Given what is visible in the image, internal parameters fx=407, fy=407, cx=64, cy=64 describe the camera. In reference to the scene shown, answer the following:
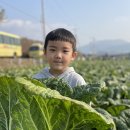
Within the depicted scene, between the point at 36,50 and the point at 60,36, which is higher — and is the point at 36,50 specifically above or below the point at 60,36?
below

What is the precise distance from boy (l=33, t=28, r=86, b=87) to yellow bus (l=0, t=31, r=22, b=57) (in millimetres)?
34178

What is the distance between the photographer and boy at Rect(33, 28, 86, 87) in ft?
11.7

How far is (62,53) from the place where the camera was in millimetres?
3621

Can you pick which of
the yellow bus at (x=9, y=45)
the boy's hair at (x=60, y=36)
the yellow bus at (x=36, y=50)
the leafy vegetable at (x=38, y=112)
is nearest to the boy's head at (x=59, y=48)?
the boy's hair at (x=60, y=36)

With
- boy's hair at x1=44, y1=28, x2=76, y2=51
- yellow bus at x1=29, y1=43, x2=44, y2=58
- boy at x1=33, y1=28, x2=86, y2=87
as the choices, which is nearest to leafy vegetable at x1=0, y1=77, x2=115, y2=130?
boy at x1=33, y1=28, x2=86, y2=87

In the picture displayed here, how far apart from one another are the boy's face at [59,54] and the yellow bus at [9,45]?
3418cm

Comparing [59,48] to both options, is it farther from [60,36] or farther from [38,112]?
[38,112]

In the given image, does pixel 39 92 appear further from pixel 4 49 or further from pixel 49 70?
pixel 4 49

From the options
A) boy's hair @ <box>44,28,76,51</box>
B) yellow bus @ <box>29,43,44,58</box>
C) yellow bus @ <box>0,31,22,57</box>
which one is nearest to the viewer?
boy's hair @ <box>44,28,76,51</box>

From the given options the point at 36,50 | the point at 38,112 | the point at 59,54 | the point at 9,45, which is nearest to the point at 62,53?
the point at 59,54

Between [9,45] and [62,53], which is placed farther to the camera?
[9,45]

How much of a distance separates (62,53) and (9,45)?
37.5m

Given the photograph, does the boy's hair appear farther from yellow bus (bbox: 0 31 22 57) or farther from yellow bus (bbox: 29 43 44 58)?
yellow bus (bbox: 29 43 44 58)

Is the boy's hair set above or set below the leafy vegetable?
above
